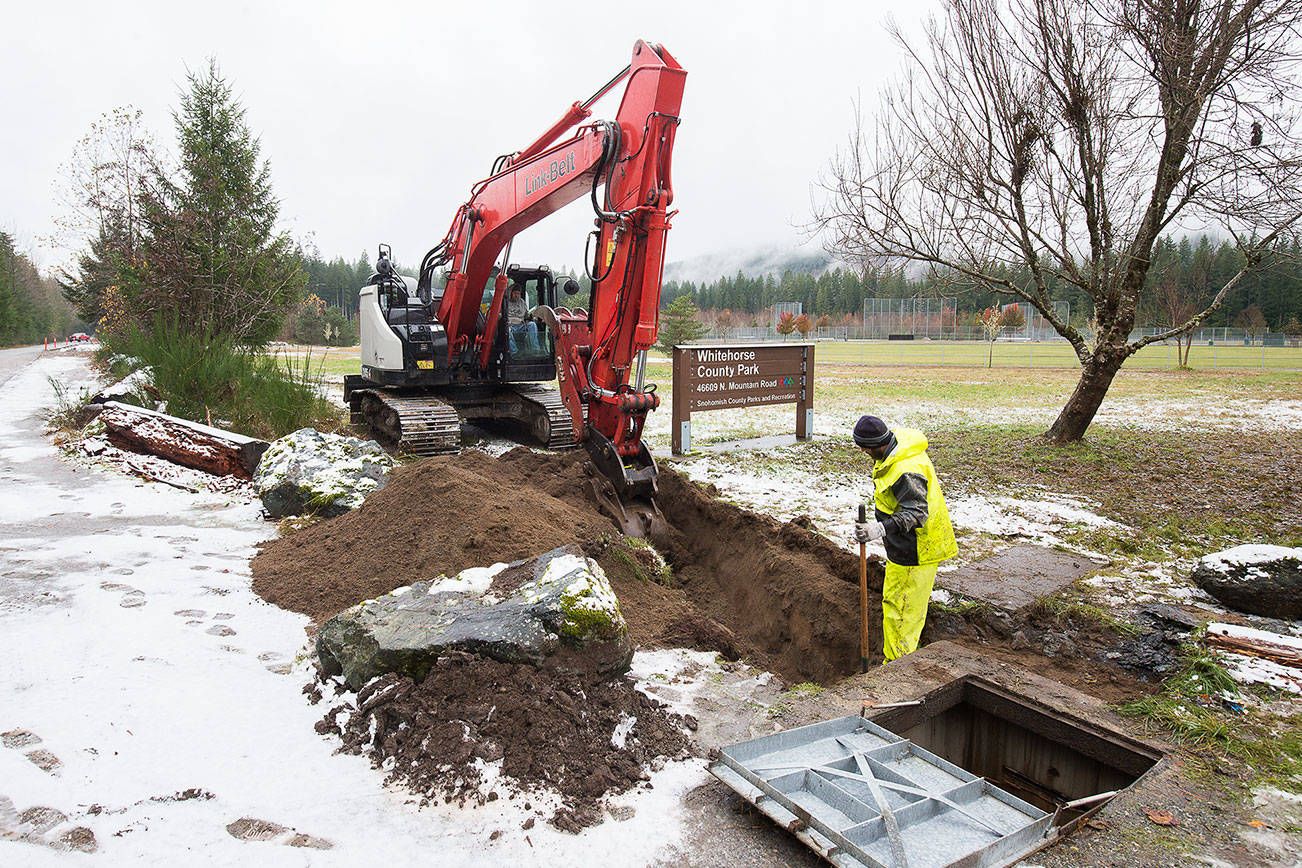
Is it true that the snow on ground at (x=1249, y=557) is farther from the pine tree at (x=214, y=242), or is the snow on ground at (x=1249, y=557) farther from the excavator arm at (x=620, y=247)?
the pine tree at (x=214, y=242)

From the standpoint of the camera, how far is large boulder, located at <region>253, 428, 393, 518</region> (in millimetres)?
6871

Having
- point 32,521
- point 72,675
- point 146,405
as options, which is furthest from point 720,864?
point 146,405

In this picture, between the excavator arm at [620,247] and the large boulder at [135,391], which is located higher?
the excavator arm at [620,247]

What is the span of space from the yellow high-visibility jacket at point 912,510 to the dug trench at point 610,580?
2.52 ft

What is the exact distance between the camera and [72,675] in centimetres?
375

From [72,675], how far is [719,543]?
4587 millimetres

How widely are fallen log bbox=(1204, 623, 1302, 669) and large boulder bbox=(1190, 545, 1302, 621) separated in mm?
794

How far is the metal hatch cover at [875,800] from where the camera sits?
2.64 metres

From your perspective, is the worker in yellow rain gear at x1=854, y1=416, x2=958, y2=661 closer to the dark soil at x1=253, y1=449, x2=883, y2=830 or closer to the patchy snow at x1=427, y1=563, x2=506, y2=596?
the dark soil at x1=253, y1=449, x2=883, y2=830

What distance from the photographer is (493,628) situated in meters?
3.60

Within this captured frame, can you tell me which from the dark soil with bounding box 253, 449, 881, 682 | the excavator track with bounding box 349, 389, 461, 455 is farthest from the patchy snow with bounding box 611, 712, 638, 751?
the excavator track with bounding box 349, 389, 461, 455

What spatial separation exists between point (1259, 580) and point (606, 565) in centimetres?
432

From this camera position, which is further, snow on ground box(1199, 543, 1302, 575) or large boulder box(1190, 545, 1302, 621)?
snow on ground box(1199, 543, 1302, 575)

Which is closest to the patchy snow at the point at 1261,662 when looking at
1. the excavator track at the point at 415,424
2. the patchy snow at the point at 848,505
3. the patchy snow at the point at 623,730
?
the patchy snow at the point at 848,505
